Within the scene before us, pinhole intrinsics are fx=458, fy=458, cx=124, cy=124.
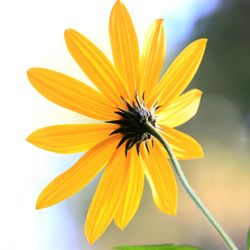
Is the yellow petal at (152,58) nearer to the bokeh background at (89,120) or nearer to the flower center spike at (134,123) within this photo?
the flower center spike at (134,123)

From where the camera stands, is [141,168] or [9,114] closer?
[141,168]

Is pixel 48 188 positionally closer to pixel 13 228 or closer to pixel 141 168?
pixel 141 168

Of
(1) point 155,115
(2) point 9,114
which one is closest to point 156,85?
(1) point 155,115

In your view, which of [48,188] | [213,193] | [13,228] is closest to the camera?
[48,188]

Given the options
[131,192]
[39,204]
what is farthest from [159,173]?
[39,204]

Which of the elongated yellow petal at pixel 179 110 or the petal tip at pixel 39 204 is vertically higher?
the elongated yellow petal at pixel 179 110

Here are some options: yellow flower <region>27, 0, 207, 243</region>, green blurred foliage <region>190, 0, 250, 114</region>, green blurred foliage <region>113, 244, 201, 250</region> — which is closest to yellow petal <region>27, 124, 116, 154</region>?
yellow flower <region>27, 0, 207, 243</region>

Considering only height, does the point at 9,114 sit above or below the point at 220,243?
above

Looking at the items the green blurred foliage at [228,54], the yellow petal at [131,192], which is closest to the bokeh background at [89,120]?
the green blurred foliage at [228,54]
